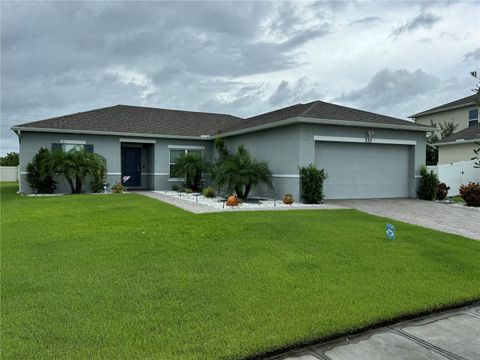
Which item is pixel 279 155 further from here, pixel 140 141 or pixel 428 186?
pixel 140 141

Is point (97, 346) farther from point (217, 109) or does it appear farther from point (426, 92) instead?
point (217, 109)

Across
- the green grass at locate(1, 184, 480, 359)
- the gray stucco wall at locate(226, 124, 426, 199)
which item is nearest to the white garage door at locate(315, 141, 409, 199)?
the gray stucco wall at locate(226, 124, 426, 199)

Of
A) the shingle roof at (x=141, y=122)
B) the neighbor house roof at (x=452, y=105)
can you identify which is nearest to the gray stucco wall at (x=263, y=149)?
the shingle roof at (x=141, y=122)

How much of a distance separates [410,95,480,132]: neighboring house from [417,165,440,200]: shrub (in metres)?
14.7

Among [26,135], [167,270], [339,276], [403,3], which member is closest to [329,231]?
[339,276]

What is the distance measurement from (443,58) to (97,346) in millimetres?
15077

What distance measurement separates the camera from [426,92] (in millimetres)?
23250

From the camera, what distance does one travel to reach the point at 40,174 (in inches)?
693

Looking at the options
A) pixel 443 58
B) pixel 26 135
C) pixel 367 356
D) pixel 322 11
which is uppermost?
pixel 322 11

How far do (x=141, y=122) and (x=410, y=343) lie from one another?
19721 millimetres

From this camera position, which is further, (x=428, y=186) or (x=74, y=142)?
(x=74, y=142)

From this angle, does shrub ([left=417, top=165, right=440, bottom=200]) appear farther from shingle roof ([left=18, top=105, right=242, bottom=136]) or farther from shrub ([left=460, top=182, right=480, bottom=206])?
shingle roof ([left=18, top=105, right=242, bottom=136])

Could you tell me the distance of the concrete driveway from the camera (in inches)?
395

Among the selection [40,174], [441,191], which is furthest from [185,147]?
[441,191]
